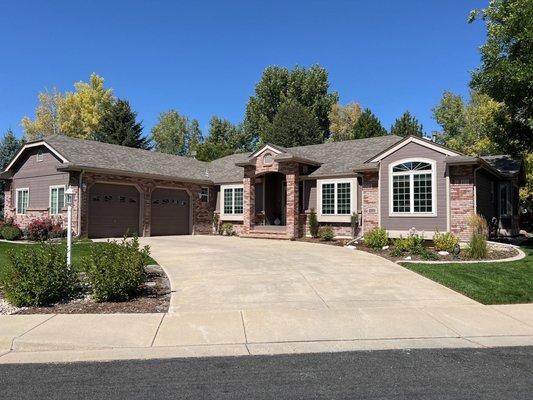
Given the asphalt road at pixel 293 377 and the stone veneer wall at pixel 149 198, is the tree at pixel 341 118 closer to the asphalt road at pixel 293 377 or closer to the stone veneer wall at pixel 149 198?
the stone veneer wall at pixel 149 198

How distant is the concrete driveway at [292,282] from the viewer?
28.5 feet

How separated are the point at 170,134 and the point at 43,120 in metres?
18.9

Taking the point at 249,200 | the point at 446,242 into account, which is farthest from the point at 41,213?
the point at 446,242

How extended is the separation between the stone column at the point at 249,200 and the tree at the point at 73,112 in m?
31.2

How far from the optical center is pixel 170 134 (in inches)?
2574

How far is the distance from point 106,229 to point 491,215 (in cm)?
1834

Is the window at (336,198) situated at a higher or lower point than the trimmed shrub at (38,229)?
higher

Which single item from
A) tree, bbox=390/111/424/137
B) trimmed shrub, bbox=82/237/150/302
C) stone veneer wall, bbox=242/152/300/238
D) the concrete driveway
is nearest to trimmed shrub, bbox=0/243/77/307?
trimmed shrub, bbox=82/237/150/302

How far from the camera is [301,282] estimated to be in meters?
10.5

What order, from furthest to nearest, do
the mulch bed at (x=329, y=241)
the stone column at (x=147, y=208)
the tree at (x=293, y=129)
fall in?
the tree at (x=293, y=129) → the stone column at (x=147, y=208) → the mulch bed at (x=329, y=241)

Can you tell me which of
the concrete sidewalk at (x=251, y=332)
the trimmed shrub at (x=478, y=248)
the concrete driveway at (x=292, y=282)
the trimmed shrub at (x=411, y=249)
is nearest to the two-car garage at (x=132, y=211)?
the concrete driveway at (x=292, y=282)

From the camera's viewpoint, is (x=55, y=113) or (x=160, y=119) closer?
(x=55, y=113)

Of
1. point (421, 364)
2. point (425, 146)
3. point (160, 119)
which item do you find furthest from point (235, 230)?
point (160, 119)

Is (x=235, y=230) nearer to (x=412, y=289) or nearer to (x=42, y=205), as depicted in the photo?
(x=42, y=205)
